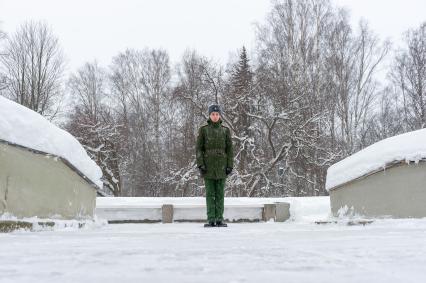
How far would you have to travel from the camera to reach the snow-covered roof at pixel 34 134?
5.34 m

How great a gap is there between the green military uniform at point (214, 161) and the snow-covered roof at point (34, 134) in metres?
1.62

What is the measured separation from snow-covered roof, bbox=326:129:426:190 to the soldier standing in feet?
6.75

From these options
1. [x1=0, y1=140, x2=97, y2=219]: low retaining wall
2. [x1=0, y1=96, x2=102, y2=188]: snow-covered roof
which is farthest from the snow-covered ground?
[x1=0, y1=96, x2=102, y2=188]: snow-covered roof

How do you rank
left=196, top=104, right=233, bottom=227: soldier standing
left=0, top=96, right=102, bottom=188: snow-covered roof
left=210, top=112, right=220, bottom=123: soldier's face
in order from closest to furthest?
1. left=0, top=96, right=102, bottom=188: snow-covered roof
2. left=196, top=104, right=233, bottom=227: soldier standing
3. left=210, top=112, right=220, bottom=123: soldier's face

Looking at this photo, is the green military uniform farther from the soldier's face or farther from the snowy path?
the snowy path

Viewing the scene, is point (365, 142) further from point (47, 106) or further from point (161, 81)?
point (47, 106)

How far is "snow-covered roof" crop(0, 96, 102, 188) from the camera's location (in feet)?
17.5

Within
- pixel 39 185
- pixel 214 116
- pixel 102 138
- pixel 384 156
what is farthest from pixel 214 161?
pixel 102 138

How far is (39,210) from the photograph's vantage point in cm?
575

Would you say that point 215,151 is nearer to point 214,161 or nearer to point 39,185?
point 214,161

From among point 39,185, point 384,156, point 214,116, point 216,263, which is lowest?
point 216,263

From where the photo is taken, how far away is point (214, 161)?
261 inches

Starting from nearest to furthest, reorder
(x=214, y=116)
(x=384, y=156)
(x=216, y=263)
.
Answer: (x=216, y=263), (x=214, y=116), (x=384, y=156)

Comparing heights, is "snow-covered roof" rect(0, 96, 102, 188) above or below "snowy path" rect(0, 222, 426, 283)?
above
